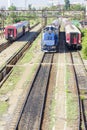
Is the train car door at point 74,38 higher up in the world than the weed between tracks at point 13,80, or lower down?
higher up

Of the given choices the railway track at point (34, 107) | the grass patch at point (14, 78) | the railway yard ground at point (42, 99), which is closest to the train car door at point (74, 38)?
the grass patch at point (14, 78)

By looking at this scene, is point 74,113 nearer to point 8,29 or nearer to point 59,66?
point 59,66

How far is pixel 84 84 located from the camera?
2725cm

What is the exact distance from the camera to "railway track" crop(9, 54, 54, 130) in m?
17.8

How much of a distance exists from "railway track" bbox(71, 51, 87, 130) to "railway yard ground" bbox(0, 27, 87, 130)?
8 cm

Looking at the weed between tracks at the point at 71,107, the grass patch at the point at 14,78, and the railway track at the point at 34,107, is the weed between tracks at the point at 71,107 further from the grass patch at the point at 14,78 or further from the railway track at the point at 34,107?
the grass patch at the point at 14,78

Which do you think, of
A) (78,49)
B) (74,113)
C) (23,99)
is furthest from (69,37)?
(74,113)

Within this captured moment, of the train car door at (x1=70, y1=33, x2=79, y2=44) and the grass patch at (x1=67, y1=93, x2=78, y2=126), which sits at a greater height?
the train car door at (x1=70, y1=33, x2=79, y2=44)

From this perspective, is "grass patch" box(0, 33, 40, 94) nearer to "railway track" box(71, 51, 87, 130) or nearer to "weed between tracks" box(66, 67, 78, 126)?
"weed between tracks" box(66, 67, 78, 126)

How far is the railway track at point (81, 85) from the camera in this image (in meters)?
18.8

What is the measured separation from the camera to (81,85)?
26859mm

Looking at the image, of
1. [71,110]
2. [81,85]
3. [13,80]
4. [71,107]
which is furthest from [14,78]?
[71,110]

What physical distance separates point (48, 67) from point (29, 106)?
14.1 m

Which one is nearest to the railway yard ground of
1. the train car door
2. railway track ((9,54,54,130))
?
railway track ((9,54,54,130))
